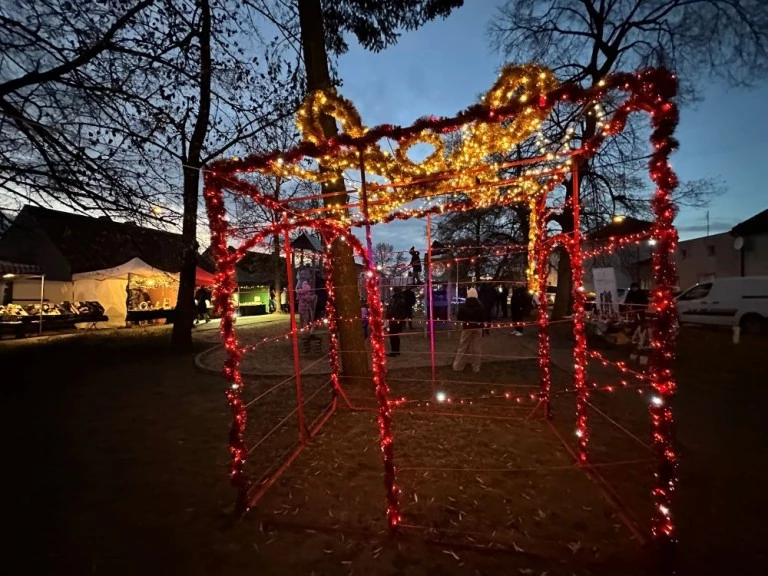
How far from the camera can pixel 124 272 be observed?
18.8 metres

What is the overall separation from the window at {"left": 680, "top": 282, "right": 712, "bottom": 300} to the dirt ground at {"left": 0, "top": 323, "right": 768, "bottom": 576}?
10.3 metres

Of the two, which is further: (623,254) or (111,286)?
(623,254)

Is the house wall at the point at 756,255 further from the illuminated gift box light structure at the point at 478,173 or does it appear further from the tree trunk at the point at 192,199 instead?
the tree trunk at the point at 192,199

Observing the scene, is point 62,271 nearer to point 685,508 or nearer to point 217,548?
point 217,548

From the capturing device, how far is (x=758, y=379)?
8.27 meters

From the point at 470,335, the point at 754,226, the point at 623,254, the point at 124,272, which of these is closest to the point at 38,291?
the point at 124,272

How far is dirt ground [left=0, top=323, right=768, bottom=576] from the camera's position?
291 centimetres

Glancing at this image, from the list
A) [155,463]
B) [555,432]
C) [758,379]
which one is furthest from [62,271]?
[758,379]

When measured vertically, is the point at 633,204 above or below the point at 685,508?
above

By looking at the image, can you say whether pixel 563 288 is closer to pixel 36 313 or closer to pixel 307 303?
Result: pixel 307 303

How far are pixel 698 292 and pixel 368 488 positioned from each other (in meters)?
17.5

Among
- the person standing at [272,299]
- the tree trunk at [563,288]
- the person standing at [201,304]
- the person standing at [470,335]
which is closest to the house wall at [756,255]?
the tree trunk at [563,288]

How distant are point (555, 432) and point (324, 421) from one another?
307cm

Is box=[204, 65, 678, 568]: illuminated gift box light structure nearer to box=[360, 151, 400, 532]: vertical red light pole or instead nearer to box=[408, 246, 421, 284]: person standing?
box=[360, 151, 400, 532]: vertical red light pole
